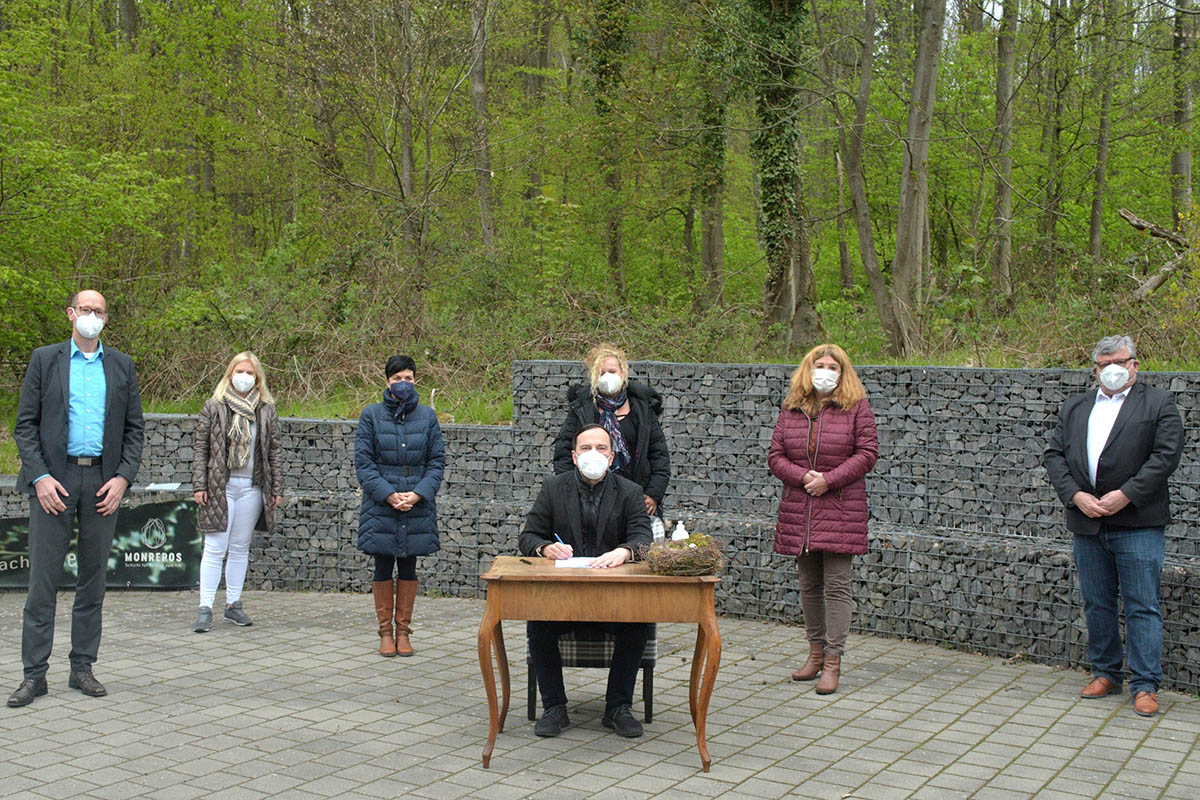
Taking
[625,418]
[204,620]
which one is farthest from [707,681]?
[204,620]

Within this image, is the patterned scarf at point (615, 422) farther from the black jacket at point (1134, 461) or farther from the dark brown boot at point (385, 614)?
the black jacket at point (1134, 461)

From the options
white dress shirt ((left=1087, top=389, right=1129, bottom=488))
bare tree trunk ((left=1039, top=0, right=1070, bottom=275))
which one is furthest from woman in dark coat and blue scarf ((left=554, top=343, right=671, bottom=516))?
bare tree trunk ((left=1039, top=0, right=1070, bottom=275))

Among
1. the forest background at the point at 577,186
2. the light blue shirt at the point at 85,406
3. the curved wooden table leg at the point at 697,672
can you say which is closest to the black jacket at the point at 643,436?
the curved wooden table leg at the point at 697,672

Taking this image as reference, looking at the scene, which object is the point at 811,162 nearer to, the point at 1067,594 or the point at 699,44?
the point at 699,44

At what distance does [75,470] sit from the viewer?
7012 millimetres

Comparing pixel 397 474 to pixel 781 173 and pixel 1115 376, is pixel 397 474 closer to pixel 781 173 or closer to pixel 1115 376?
pixel 1115 376

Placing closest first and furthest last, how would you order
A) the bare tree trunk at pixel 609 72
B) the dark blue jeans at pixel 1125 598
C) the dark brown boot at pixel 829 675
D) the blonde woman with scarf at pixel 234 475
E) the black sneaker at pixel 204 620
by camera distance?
the dark blue jeans at pixel 1125 598
the dark brown boot at pixel 829 675
the black sneaker at pixel 204 620
the blonde woman with scarf at pixel 234 475
the bare tree trunk at pixel 609 72

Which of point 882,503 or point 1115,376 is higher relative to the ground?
point 1115,376

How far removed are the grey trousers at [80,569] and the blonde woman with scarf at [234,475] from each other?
5.92ft

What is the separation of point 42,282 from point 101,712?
1012cm

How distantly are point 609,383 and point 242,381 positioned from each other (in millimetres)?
2994

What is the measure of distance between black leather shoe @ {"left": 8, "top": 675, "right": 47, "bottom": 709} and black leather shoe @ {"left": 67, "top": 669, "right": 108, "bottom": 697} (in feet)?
0.55

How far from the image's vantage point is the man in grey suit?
6910mm

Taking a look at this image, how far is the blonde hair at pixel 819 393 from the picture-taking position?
7426 mm
